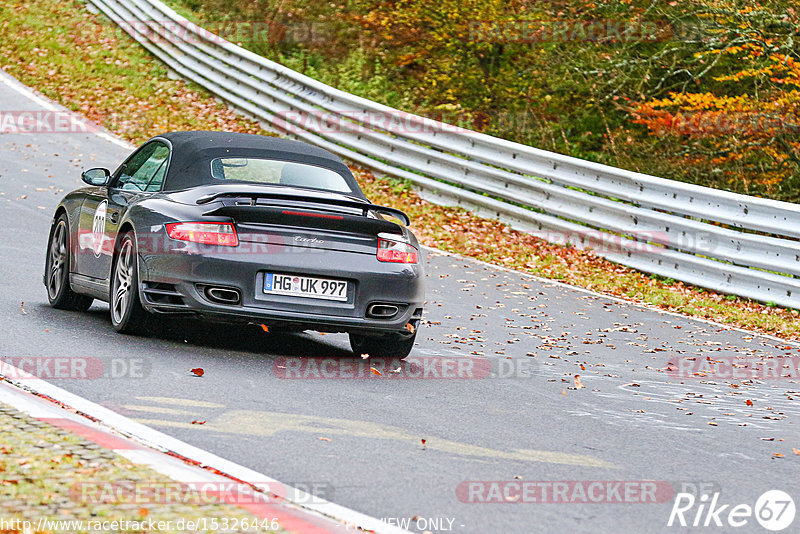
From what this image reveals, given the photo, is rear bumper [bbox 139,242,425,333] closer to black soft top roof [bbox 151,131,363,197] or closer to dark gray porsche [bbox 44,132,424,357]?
dark gray porsche [bbox 44,132,424,357]

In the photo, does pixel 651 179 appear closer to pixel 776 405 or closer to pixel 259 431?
pixel 776 405

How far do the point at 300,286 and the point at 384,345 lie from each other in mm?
1122

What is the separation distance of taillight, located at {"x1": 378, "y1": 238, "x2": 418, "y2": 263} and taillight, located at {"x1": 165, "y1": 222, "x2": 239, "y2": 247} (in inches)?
40.0

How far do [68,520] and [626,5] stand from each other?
17.4 meters

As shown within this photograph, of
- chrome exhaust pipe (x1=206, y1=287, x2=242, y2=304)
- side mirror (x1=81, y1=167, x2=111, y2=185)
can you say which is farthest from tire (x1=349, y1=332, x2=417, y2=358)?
side mirror (x1=81, y1=167, x2=111, y2=185)

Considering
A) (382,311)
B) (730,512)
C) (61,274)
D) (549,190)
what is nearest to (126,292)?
(61,274)

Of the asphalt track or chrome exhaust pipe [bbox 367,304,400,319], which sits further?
chrome exhaust pipe [bbox 367,304,400,319]

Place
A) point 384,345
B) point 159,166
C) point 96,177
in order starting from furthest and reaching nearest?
point 96,177 < point 159,166 < point 384,345

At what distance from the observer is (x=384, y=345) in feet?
29.0

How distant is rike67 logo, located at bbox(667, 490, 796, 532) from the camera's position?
507 cm

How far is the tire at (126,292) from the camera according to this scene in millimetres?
8281

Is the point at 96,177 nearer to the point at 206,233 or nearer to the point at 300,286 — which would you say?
the point at 206,233

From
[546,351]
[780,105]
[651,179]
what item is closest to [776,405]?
[546,351]

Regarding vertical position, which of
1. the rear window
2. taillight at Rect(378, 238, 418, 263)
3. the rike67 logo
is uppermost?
the rear window
